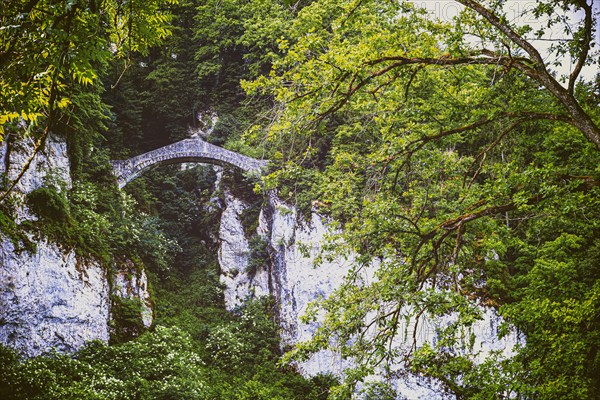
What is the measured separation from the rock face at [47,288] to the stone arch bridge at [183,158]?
3548 millimetres

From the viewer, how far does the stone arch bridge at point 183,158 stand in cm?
1420

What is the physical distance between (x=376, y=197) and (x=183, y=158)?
9.95 meters

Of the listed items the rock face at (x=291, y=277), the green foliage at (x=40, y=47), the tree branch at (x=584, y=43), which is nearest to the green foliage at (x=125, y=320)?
the rock face at (x=291, y=277)

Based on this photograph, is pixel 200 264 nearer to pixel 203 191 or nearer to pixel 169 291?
pixel 169 291

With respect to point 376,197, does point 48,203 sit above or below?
above

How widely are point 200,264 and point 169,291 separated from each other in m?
1.74

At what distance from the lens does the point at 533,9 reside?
498 centimetres

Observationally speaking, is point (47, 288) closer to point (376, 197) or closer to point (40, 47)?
point (376, 197)

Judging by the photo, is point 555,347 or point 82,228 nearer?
point 555,347

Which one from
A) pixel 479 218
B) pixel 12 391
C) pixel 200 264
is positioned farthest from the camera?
pixel 200 264

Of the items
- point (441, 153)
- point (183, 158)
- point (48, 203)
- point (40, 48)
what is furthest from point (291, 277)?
point (40, 48)

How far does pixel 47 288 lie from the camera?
355 inches

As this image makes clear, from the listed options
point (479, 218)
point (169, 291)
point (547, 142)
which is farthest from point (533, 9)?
point (169, 291)

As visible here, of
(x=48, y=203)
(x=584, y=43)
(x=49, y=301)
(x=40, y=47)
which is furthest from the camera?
(x=48, y=203)
